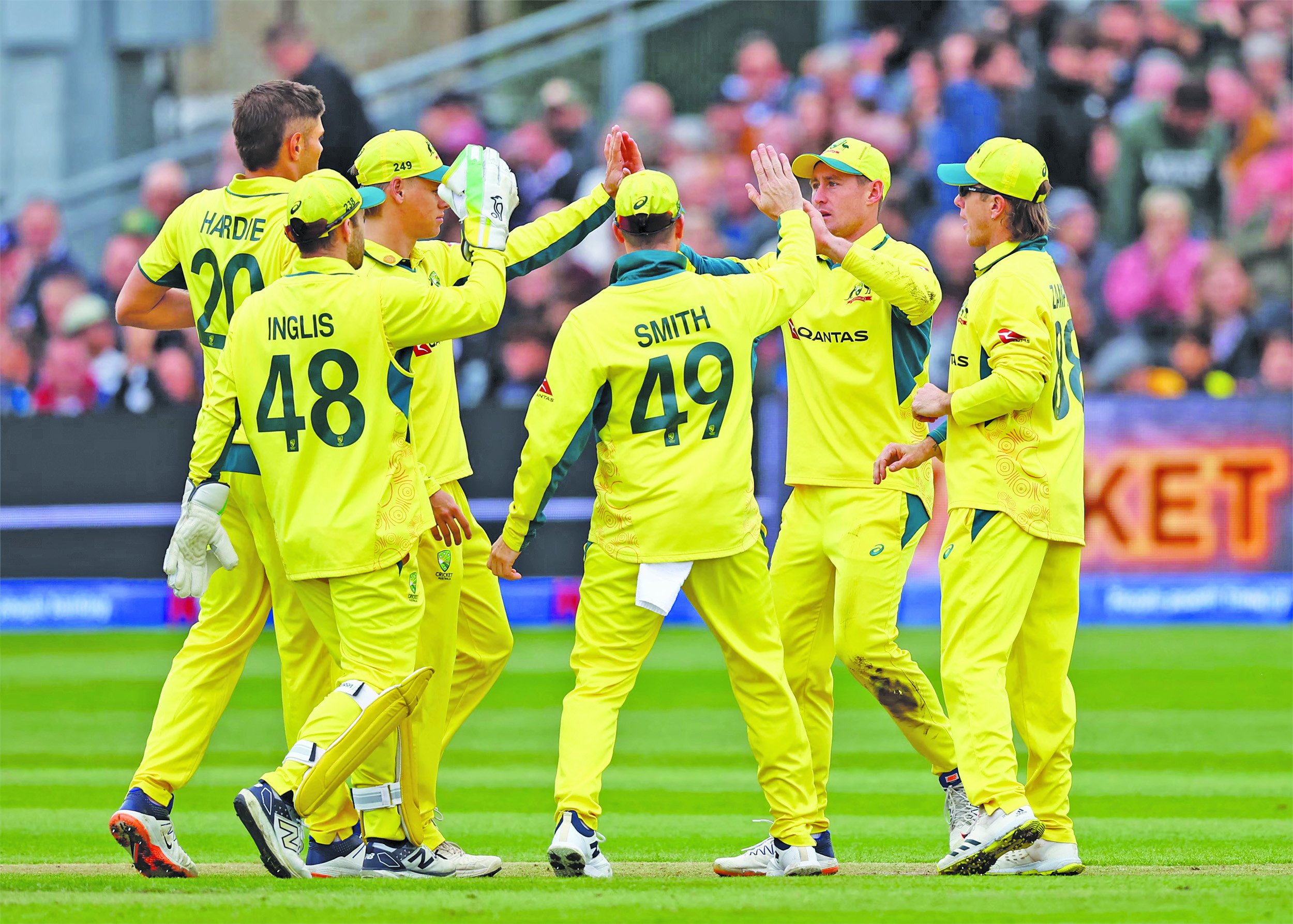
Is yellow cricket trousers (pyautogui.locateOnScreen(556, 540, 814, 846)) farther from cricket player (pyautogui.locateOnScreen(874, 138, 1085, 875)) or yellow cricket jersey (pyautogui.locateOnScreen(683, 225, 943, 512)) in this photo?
yellow cricket jersey (pyautogui.locateOnScreen(683, 225, 943, 512))

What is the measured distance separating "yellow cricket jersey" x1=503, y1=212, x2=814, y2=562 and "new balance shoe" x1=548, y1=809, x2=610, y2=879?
3.06 feet

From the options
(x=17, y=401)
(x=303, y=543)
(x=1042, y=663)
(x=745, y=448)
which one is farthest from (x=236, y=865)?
(x=17, y=401)

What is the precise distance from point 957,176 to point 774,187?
2.20 feet

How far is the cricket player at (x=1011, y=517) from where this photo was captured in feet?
20.6

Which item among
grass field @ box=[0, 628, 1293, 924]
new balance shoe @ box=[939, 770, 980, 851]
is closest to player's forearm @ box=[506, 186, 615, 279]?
grass field @ box=[0, 628, 1293, 924]

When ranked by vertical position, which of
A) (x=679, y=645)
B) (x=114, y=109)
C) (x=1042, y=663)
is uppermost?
(x=114, y=109)

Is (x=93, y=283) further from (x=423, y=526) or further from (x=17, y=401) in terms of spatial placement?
(x=423, y=526)

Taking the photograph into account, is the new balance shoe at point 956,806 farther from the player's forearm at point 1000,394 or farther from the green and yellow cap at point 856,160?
the green and yellow cap at point 856,160

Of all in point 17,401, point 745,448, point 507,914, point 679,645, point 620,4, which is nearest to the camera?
point 507,914

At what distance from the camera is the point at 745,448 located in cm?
657

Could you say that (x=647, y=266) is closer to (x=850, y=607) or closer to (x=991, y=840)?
(x=850, y=607)

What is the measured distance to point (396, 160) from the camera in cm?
672

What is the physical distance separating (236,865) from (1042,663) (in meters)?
3.11

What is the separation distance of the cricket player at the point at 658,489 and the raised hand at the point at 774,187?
1.21ft
